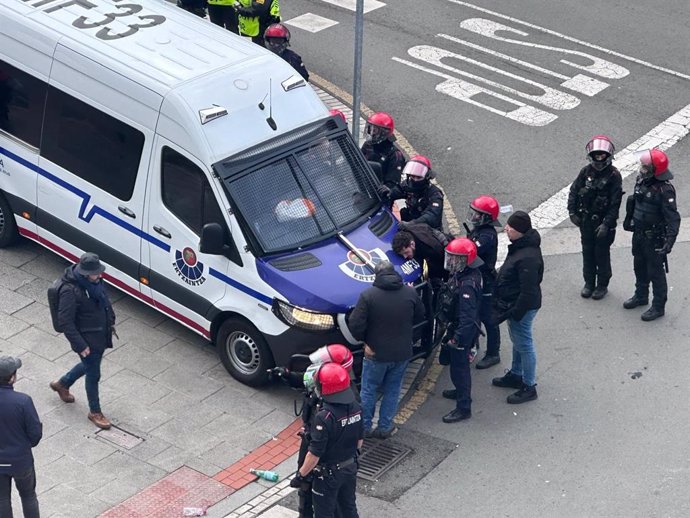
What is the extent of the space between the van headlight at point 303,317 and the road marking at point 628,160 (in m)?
3.26

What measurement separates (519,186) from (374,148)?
2.69 meters

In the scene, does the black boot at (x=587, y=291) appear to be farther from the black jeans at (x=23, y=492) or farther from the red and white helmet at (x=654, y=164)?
the black jeans at (x=23, y=492)

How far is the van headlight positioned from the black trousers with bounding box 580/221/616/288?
10.6ft

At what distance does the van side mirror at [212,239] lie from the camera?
11.5 m

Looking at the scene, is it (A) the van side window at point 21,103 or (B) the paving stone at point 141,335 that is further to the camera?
(A) the van side window at point 21,103

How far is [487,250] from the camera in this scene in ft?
39.0

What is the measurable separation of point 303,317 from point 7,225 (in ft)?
12.8

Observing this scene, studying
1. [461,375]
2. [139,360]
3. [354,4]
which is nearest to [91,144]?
[139,360]

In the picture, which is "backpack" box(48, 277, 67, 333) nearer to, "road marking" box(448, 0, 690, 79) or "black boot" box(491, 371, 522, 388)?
"black boot" box(491, 371, 522, 388)

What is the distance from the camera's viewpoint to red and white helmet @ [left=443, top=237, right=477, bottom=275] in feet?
36.8

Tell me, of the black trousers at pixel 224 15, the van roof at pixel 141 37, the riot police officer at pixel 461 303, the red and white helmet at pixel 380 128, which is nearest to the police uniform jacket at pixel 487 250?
the riot police officer at pixel 461 303

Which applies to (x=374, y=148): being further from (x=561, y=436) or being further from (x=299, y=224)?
(x=561, y=436)

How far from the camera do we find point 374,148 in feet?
44.3

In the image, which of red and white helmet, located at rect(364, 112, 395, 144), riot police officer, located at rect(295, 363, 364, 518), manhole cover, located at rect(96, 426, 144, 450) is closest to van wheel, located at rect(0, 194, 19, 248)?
manhole cover, located at rect(96, 426, 144, 450)
